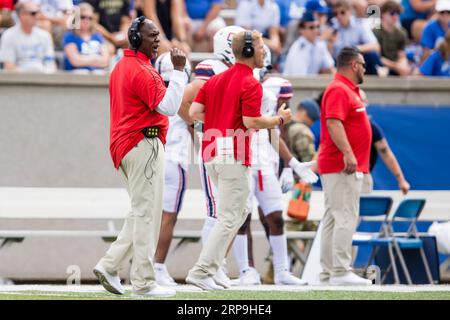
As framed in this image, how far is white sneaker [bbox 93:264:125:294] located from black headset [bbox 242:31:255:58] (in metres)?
2.00

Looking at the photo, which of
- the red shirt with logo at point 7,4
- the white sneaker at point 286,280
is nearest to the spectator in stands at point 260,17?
the red shirt with logo at point 7,4

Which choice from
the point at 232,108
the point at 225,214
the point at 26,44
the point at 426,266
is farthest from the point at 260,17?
the point at 225,214

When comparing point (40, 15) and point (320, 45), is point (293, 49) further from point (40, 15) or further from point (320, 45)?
point (40, 15)

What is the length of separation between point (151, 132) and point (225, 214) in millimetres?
977

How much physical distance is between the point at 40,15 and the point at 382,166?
14.6ft

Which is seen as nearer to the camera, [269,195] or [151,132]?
[151,132]

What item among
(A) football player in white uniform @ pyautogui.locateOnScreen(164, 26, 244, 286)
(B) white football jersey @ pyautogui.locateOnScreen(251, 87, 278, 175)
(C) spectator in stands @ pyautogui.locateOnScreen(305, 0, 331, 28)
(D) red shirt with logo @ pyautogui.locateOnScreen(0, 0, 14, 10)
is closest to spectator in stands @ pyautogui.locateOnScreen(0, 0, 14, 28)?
(D) red shirt with logo @ pyautogui.locateOnScreen(0, 0, 14, 10)

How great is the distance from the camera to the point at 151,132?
8.70 metres

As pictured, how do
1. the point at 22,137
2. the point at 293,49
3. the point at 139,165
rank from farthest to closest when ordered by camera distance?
1. the point at 293,49
2. the point at 22,137
3. the point at 139,165

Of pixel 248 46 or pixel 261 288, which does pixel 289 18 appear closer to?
pixel 261 288

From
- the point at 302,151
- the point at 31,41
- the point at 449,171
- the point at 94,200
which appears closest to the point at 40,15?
the point at 31,41

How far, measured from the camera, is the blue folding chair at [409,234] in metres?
12.6

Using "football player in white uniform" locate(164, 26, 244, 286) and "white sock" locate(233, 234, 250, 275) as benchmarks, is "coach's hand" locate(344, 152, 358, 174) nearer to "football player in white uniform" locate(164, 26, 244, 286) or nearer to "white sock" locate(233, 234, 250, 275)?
"white sock" locate(233, 234, 250, 275)

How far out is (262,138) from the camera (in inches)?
437
